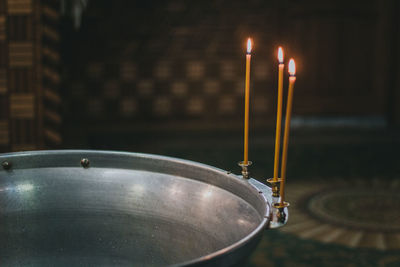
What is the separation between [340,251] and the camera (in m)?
2.55

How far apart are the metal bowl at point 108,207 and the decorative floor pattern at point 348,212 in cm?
159

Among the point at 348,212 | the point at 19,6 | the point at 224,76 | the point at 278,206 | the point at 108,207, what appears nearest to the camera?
the point at 278,206

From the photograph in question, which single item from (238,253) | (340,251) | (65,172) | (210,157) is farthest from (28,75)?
(238,253)

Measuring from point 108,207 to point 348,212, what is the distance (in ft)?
6.70

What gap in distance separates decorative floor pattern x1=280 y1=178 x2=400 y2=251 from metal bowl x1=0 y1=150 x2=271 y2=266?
159cm

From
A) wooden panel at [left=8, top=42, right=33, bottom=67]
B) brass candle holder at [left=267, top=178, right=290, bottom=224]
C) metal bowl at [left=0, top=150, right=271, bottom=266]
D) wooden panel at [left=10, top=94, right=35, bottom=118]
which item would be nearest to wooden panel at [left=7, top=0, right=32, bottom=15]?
wooden panel at [left=8, top=42, right=33, bottom=67]

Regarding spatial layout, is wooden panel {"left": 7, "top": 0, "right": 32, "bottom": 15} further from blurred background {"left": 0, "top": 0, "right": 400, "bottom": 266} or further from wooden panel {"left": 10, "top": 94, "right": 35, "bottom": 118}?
blurred background {"left": 0, "top": 0, "right": 400, "bottom": 266}

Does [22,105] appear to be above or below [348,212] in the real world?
above

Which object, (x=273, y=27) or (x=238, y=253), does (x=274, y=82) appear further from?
(x=238, y=253)

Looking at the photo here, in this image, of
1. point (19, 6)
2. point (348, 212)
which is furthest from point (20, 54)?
point (348, 212)

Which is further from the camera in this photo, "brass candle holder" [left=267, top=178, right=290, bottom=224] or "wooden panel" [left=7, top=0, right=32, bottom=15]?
"wooden panel" [left=7, top=0, right=32, bottom=15]

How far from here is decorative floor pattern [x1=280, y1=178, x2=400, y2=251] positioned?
2.72 meters

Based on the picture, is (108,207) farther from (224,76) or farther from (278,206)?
(224,76)

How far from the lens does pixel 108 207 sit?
1257 mm
